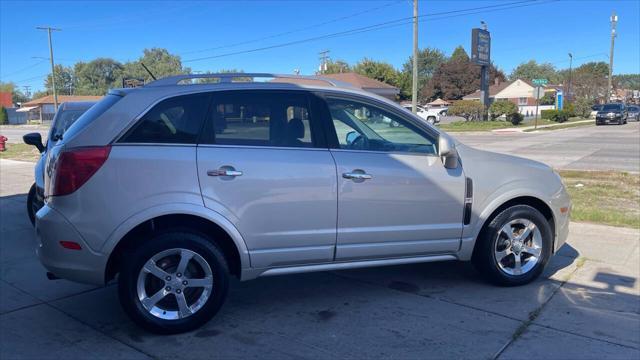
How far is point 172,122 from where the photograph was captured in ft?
12.3

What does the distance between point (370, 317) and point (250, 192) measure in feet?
4.48

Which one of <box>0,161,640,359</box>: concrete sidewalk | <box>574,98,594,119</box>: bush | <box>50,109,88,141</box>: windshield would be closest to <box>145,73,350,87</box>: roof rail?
<box>0,161,640,359</box>: concrete sidewalk

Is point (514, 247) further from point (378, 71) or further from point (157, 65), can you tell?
point (157, 65)

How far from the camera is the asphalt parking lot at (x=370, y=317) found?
353 centimetres

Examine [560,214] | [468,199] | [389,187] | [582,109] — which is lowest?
[560,214]

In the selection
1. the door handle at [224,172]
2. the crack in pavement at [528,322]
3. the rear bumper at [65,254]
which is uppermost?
the door handle at [224,172]

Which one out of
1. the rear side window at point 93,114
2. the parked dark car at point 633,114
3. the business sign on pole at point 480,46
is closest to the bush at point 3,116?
the business sign on pole at point 480,46

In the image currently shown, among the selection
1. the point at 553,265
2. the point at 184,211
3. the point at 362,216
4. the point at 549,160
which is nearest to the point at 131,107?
the point at 184,211

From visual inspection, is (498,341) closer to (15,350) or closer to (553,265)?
(553,265)

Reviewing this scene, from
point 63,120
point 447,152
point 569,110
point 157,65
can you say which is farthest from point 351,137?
point 157,65

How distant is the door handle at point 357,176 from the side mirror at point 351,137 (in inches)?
11.8

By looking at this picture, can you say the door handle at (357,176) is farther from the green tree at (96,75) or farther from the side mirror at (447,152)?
the green tree at (96,75)

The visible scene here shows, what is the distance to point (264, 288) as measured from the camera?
474 centimetres

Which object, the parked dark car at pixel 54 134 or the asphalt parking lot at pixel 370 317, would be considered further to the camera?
the parked dark car at pixel 54 134
